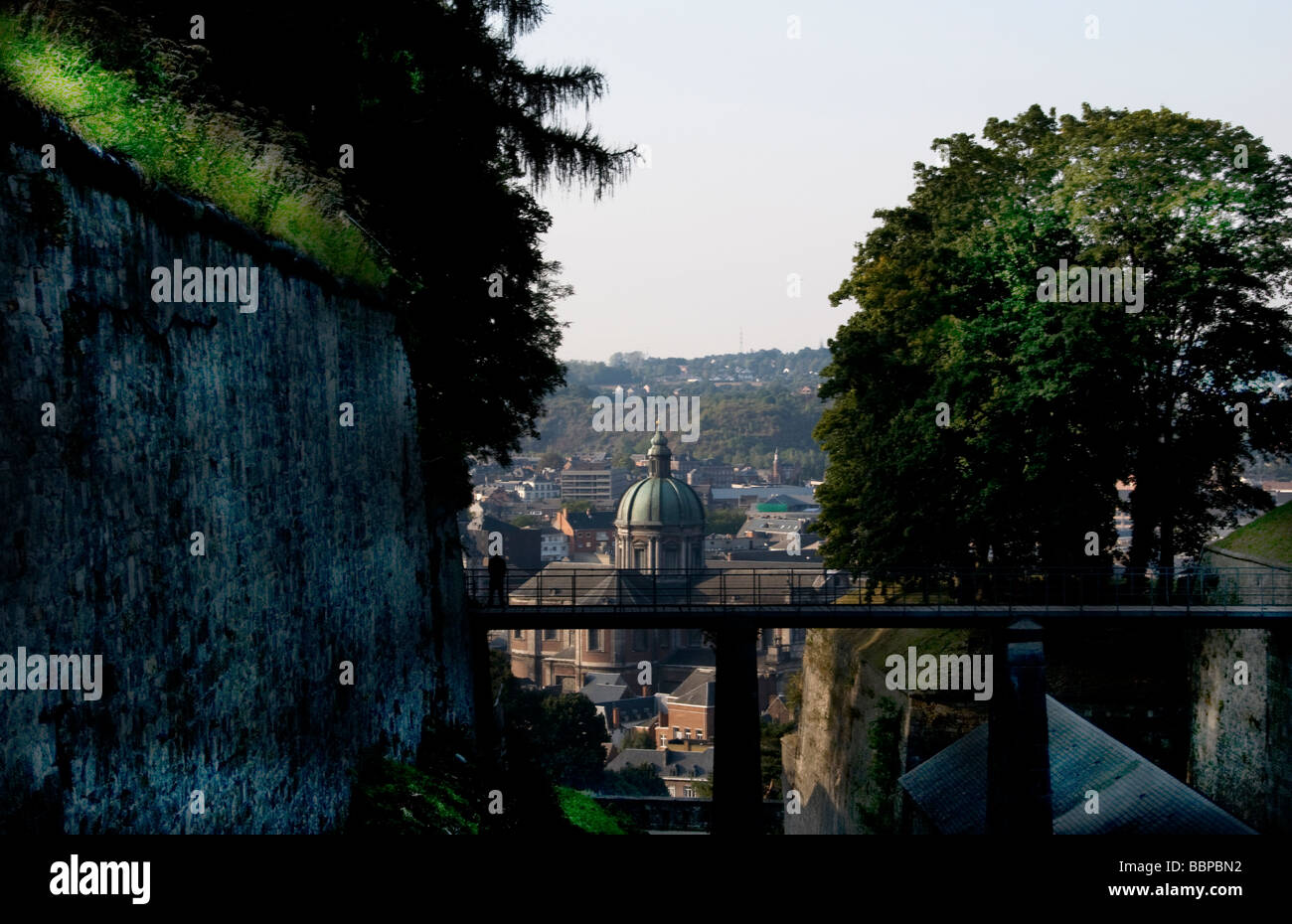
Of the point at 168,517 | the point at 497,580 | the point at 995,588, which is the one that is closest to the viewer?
the point at 168,517

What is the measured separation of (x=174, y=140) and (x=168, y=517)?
2.95 metres

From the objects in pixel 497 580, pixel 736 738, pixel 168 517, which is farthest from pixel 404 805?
pixel 736 738

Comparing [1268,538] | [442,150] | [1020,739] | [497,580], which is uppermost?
[442,150]

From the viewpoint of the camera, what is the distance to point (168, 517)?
26.7ft

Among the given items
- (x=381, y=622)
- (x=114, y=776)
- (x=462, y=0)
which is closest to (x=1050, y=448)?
(x=462, y=0)

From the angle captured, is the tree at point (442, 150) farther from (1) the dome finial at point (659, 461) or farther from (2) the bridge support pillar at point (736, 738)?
(1) the dome finial at point (659, 461)

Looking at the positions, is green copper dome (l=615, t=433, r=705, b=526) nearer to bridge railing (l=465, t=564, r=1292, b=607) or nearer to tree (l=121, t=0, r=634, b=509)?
bridge railing (l=465, t=564, r=1292, b=607)

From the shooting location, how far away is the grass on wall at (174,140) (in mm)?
7871

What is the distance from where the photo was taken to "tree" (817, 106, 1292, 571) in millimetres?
26109

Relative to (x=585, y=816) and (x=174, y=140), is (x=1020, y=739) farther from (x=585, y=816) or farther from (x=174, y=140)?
(x=174, y=140)

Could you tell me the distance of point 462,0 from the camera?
21.0m

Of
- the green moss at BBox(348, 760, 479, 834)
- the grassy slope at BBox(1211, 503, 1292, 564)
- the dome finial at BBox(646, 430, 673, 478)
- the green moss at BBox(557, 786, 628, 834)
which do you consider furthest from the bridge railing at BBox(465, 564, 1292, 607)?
the dome finial at BBox(646, 430, 673, 478)

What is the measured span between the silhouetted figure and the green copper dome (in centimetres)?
11441

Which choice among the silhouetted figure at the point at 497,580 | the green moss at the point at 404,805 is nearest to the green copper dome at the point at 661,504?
the silhouetted figure at the point at 497,580
